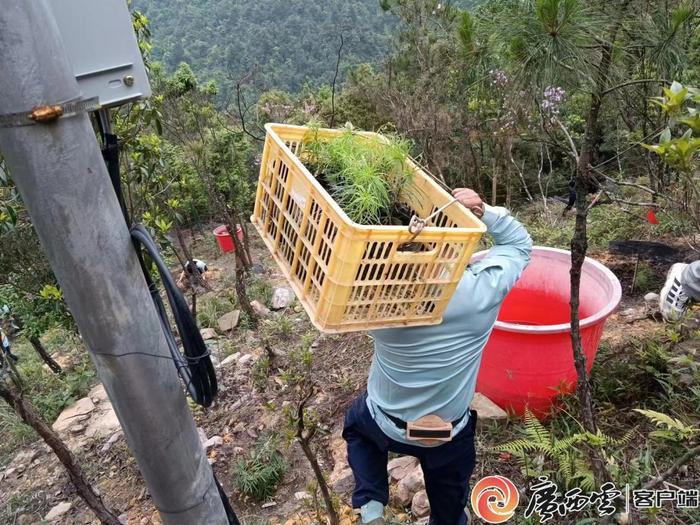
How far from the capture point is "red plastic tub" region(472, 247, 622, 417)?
2.52 m

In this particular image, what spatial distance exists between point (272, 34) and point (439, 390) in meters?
30.4

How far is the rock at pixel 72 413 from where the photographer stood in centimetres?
420

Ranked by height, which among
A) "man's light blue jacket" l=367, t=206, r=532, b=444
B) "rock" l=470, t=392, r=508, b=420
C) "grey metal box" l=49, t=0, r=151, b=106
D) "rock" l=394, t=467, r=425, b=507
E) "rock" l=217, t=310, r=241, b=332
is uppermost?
"grey metal box" l=49, t=0, r=151, b=106

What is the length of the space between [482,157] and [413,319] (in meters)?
7.21

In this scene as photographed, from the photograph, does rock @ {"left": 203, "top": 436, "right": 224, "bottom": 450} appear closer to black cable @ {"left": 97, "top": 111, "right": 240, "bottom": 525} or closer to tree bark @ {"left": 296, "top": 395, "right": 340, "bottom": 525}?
tree bark @ {"left": 296, "top": 395, "right": 340, "bottom": 525}

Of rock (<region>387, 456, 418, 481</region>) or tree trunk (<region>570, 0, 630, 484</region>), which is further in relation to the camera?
rock (<region>387, 456, 418, 481</region>)

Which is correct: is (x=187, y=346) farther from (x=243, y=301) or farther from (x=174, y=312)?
(x=243, y=301)

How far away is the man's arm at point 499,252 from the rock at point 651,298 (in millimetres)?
2469

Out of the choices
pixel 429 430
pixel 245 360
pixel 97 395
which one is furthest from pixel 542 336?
pixel 97 395

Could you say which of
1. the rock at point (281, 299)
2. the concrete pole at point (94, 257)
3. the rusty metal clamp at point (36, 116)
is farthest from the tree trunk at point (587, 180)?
the rock at point (281, 299)

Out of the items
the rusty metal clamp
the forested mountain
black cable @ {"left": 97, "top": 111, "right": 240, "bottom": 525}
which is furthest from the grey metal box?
the forested mountain

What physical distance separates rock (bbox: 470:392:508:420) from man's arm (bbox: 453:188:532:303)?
4.25 ft

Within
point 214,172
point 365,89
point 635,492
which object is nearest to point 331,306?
point 635,492

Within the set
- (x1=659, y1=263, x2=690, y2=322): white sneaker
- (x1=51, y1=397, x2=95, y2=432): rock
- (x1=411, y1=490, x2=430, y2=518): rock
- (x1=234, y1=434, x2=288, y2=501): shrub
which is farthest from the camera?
(x1=51, y1=397, x2=95, y2=432): rock
